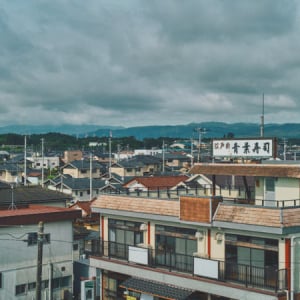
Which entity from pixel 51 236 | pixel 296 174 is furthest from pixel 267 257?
pixel 51 236

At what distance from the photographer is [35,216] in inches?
899

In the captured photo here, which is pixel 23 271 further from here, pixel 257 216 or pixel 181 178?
pixel 181 178

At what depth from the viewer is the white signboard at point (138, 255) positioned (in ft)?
66.7

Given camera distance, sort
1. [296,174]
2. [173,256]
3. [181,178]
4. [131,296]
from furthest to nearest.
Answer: [181,178] → [131,296] → [173,256] → [296,174]

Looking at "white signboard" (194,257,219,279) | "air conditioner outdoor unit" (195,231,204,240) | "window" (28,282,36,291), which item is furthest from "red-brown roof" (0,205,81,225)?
"white signboard" (194,257,219,279)

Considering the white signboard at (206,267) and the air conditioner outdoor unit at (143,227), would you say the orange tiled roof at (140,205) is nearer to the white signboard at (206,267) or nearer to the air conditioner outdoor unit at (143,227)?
the air conditioner outdoor unit at (143,227)

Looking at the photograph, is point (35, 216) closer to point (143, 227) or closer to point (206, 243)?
point (143, 227)

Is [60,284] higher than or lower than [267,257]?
lower

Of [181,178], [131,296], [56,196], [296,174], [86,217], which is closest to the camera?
[296,174]

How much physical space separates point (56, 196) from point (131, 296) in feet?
30.9

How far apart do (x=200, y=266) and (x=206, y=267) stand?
276 millimetres

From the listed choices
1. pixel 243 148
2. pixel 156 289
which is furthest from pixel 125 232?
pixel 243 148

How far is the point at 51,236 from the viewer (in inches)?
933

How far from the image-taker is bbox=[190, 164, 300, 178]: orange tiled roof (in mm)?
18000
